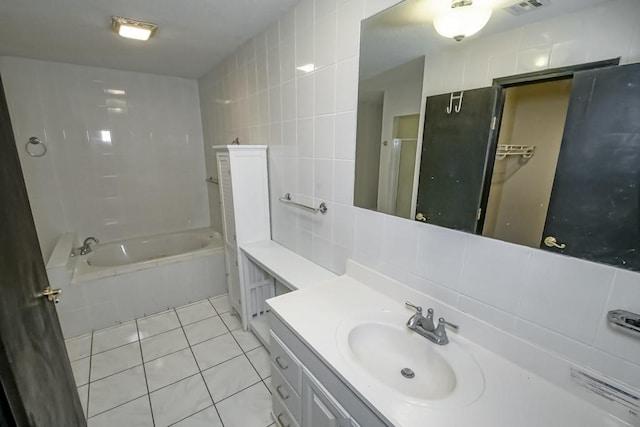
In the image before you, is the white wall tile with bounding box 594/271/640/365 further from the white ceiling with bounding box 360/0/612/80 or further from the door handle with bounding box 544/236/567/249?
the white ceiling with bounding box 360/0/612/80

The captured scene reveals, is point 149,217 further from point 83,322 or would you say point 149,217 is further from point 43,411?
point 43,411

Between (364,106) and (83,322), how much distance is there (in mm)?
2779

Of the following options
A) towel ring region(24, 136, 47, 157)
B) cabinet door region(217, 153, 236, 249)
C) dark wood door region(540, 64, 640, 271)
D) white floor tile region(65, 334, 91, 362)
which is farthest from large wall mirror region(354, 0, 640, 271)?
towel ring region(24, 136, 47, 157)

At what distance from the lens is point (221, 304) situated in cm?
263

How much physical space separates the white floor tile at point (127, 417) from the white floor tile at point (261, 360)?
25.2 inches

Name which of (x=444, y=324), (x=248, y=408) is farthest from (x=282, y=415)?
(x=444, y=324)

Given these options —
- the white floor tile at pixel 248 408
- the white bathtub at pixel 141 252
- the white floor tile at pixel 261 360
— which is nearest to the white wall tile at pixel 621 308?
the white floor tile at pixel 248 408

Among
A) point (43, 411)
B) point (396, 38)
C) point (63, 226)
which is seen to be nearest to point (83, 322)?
point (63, 226)

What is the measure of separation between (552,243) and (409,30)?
95cm

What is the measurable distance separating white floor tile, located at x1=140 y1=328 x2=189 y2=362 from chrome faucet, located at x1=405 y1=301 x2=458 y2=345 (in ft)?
6.10

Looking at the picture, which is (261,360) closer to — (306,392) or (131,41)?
(306,392)

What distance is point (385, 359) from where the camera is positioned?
1066mm

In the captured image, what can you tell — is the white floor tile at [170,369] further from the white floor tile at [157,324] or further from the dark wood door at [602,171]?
the dark wood door at [602,171]

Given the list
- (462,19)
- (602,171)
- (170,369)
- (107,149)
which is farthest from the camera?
(107,149)
